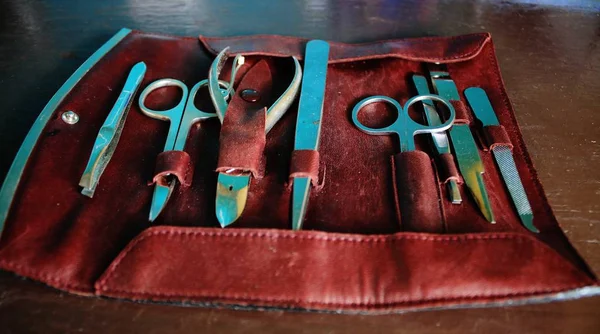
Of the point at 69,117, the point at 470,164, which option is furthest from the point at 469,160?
the point at 69,117

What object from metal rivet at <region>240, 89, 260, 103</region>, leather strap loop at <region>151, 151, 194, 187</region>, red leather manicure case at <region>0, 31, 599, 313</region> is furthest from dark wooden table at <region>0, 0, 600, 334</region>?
metal rivet at <region>240, 89, 260, 103</region>

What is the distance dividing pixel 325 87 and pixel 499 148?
249mm

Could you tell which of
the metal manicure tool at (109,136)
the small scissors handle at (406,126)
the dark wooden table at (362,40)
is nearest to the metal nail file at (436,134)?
the small scissors handle at (406,126)

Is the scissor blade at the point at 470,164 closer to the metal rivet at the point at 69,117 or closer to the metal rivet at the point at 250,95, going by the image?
the metal rivet at the point at 250,95

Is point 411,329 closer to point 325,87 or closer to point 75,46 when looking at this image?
point 325,87

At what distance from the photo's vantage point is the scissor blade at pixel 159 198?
54 cm

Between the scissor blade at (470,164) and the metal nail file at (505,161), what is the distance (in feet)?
0.11

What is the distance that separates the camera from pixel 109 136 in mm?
613

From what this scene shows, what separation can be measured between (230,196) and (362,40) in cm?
52

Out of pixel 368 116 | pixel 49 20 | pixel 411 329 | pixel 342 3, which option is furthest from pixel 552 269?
pixel 49 20

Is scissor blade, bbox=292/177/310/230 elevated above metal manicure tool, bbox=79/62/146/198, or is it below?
below

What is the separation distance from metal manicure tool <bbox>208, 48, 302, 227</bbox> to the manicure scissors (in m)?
0.02

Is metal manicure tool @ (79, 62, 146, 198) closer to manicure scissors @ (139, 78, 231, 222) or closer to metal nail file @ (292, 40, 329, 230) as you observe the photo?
manicure scissors @ (139, 78, 231, 222)

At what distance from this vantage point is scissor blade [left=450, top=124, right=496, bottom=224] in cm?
56
